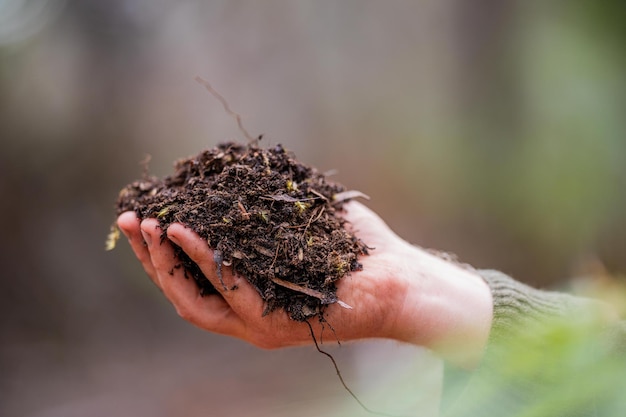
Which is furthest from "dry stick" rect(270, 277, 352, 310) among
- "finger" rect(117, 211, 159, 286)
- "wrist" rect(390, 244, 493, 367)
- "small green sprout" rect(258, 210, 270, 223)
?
"finger" rect(117, 211, 159, 286)

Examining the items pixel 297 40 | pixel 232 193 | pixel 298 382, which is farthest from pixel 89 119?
pixel 232 193

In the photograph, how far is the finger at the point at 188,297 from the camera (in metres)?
1.39

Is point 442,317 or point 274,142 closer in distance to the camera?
point 442,317

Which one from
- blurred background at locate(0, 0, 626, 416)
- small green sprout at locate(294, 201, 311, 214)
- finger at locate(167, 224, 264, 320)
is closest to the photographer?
finger at locate(167, 224, 264, 320)

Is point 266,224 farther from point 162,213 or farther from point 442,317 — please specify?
point 442,317

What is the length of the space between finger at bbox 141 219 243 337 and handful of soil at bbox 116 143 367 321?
22 millimetres

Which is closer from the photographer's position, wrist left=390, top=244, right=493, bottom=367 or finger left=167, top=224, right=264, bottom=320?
finger left=167, top=224, right=264, bottom=320

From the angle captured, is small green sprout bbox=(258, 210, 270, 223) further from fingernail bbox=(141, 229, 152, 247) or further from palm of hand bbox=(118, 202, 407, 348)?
fingernail bbox=(141, 229, 152, 247)

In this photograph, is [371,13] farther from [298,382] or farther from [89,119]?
[298,382]

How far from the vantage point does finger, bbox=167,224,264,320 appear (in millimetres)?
1294

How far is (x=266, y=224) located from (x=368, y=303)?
1.15ft

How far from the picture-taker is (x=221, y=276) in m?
1.31

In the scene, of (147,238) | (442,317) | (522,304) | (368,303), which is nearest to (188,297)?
(147,238)

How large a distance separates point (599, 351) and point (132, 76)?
4.36 meters
